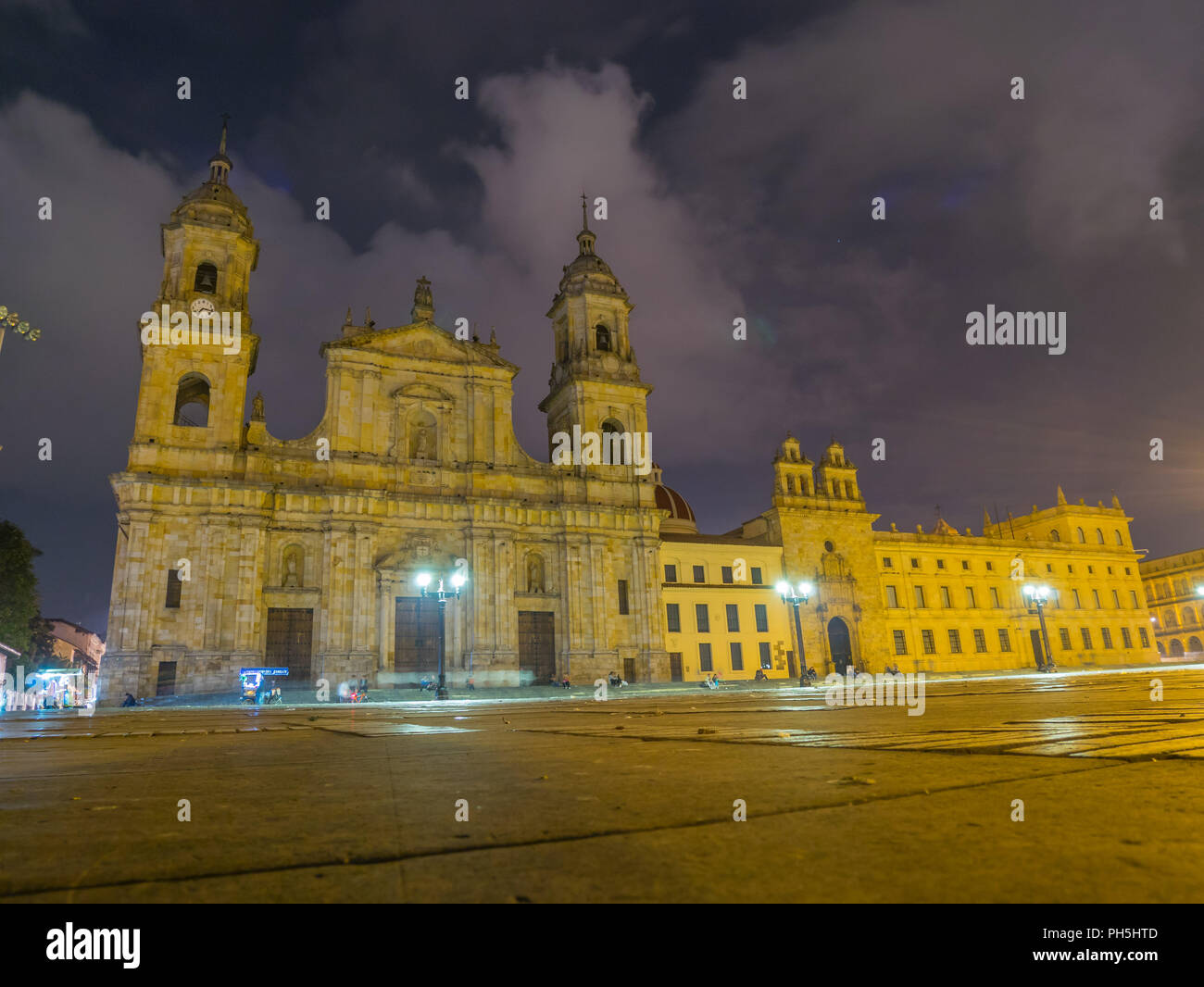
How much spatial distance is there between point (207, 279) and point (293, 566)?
14886 mm

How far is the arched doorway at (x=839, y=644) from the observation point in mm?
44719

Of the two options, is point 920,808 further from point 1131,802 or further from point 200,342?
point 200,342

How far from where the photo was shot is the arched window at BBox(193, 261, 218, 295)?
34.1m

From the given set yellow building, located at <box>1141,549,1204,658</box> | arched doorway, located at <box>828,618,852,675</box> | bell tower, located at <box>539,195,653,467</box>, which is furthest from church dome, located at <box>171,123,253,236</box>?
yellow building, located at <box>1141,549,1204,658</box>

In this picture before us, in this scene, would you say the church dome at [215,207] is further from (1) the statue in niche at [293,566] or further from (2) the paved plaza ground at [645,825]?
(2) the paved plaza ground at [645,825]

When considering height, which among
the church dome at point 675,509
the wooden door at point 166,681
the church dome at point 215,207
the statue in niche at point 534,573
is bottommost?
the wooden door at point 166,681

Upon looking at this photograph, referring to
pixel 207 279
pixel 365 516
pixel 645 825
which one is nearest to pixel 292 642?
pixel 365 516

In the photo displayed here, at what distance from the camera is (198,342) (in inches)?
1277

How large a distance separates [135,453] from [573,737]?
30.4 m

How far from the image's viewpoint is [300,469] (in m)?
32.5

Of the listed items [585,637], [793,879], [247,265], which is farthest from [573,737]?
[247,265]

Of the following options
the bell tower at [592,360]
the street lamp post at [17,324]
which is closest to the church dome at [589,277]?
the bell tower at [592,360]

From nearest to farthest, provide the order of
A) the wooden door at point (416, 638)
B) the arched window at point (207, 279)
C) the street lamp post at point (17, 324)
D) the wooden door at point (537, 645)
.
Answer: the street lamp post at point (17, 324) < the wooden door at point (416, 638) < the wooden door at point (537, 645) < the arched window at point (207, 279)

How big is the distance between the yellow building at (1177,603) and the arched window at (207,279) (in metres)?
88.4
